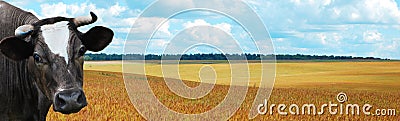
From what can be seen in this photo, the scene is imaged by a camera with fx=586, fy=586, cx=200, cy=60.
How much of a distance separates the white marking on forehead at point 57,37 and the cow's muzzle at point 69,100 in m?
0.44

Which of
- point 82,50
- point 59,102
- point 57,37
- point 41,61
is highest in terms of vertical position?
point 57,37

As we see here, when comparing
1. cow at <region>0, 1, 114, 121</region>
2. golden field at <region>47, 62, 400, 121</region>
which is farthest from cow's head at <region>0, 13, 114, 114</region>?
golden field at <region>47, 62, 400, 121</region>

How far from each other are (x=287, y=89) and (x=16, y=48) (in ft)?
77.9

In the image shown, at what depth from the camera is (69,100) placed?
6.82 meters

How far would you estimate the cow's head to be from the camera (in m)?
6.93

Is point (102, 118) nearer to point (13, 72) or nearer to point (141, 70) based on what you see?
point (141, 70)

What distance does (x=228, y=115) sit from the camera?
50.5 feet

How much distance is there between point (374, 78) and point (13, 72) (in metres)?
38.9

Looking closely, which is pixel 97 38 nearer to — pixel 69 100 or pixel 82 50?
pixel 82 50

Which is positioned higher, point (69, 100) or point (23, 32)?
point (23, 32)

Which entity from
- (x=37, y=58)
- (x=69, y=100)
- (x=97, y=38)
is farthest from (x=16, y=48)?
(x=69, y=100)

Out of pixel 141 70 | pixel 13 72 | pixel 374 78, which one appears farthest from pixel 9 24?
pixel 374 78

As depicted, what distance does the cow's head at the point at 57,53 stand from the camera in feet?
22.7

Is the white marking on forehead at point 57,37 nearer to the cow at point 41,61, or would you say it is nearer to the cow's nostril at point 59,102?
the cow at point 41,61
